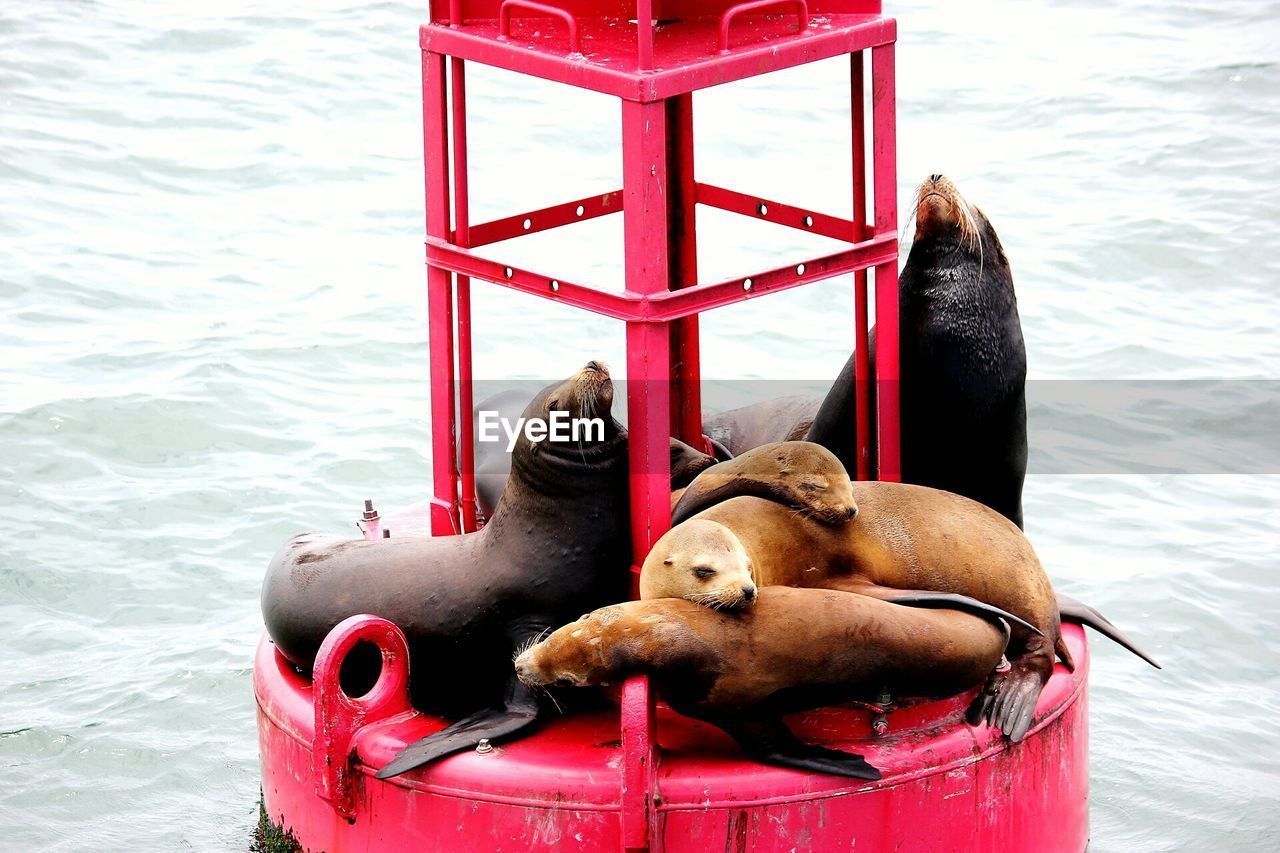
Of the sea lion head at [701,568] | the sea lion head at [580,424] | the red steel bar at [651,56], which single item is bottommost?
the sea lion head at [701,568]

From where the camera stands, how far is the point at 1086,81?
15.1 metres

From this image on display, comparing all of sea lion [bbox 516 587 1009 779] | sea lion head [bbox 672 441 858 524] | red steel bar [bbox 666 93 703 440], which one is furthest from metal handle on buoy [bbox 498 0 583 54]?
sea lion [bbox 516 587 1009 779]

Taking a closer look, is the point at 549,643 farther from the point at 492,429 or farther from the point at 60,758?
the point at 60,758

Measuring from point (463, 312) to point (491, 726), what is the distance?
1.25m

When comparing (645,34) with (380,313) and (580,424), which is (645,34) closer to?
(580,424)

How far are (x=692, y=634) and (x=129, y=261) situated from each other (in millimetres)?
7891

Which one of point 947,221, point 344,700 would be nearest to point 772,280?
point 947,221

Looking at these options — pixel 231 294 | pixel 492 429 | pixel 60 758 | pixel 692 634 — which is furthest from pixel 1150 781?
pixel 231 294

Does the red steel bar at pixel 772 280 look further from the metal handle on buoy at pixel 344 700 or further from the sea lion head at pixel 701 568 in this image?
the metal handle on buoy at pixel 344 700

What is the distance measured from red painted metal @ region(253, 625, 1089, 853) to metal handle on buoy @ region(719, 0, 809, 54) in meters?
1.73

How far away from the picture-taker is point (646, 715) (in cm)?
478

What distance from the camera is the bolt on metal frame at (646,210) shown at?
5.06 m

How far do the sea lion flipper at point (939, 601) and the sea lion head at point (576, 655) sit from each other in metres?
0.71

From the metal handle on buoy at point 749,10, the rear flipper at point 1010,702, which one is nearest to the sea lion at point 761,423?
the rear flipper at point 1010,702
